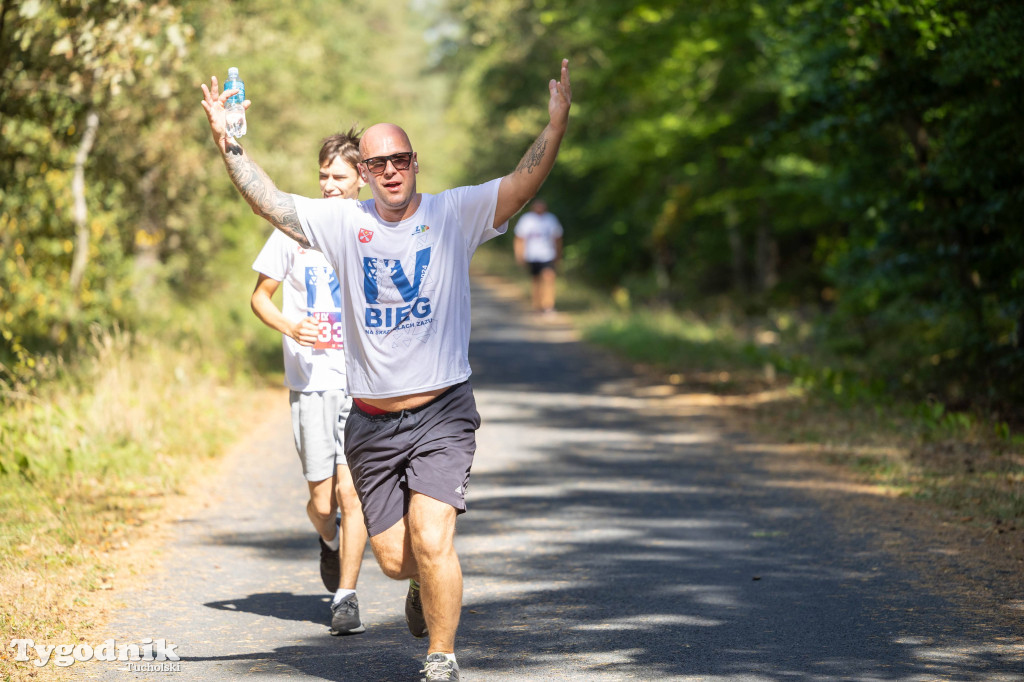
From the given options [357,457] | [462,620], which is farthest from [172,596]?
[357,457]

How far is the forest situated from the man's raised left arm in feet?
15.6

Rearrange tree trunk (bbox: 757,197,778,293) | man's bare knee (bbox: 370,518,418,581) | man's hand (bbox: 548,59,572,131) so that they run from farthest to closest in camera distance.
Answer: tree trunk (bbox: 757,197,778,293) → man's bare knee (bbox: 370,518,418,581) → man's hand (bbox: 548,59,572,131)

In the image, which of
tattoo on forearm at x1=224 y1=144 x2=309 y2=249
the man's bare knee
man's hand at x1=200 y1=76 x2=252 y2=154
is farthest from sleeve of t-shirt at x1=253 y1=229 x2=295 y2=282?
the man's bare knee

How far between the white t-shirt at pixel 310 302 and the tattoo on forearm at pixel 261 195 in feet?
3.49

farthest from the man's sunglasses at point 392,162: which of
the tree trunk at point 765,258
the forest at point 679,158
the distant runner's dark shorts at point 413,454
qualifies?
the tree trunk at point 765,258

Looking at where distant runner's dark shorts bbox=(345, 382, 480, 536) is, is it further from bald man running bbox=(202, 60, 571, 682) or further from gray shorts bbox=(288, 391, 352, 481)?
gray shorts bbox=(288, 391, 352, 481)

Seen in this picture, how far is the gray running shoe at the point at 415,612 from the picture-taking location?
16.5 feet

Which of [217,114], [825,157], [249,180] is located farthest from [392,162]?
[825,157]

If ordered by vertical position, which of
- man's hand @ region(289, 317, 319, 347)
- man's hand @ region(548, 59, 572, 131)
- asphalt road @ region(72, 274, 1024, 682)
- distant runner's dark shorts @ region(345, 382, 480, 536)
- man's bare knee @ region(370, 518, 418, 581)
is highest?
man's hand @ region(548, 59, 572, 131)

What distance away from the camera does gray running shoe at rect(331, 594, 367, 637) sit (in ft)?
18.3

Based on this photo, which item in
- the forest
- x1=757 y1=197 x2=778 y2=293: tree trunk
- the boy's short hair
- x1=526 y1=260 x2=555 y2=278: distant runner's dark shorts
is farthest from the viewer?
x1=526 y1=260 x2=555 y2=278: distant runner's dark shorts

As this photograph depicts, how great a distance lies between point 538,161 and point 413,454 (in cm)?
127

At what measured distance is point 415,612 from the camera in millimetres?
5051

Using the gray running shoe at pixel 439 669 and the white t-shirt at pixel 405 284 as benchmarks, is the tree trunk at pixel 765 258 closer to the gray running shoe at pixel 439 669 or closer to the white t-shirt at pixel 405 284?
the white t-shirt at pixel 405 284
